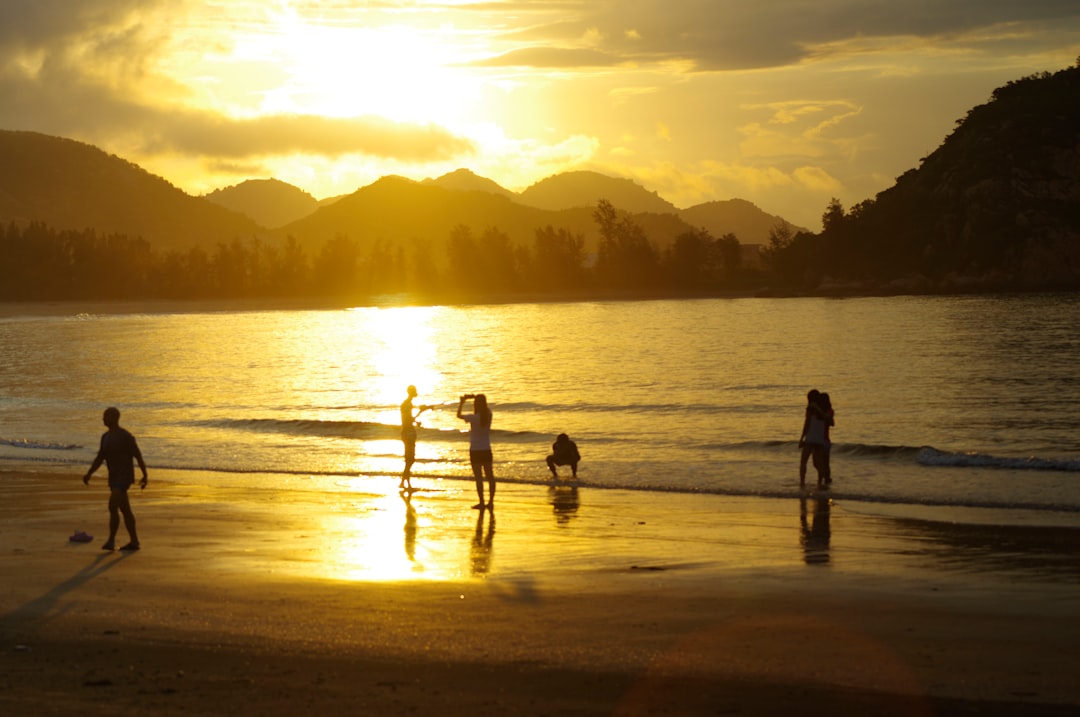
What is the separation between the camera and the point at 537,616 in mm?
11133

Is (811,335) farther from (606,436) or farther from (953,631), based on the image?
(953,631)

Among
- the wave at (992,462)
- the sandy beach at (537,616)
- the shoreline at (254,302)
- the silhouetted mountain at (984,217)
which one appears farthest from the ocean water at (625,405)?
the silhouetted mountain at (984,217)

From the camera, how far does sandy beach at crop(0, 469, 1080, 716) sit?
863 centimetres

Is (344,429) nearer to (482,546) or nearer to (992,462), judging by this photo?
(992,462)

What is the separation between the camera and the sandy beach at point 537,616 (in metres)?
8.63

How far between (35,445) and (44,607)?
69.8ft

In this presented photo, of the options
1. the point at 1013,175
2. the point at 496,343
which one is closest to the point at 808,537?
the point at 496,343

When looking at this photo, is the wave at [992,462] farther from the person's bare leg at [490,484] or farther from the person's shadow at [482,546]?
the person's shadow at [482,546]

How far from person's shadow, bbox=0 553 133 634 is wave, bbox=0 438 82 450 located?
17979mm

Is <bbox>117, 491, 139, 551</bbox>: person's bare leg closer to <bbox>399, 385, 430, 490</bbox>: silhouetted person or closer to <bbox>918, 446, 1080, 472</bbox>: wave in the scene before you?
<bbox>399, 385, 430, 490</bbox>: silhouetted person

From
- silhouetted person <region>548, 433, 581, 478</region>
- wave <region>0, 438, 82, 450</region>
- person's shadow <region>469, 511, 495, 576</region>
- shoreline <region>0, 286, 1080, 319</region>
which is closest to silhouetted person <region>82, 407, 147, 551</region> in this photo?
person's shadow <region>469, 511, 495, 576</region>

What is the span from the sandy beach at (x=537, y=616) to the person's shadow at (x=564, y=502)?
1.51 ft

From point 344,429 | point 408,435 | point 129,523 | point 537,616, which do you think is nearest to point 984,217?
point 344,429

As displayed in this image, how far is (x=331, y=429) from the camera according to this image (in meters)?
35.2
